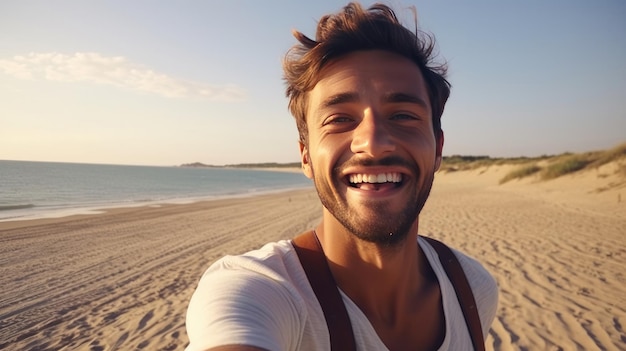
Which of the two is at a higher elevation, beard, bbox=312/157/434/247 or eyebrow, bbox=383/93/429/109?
eyebrow, bbox=383/93/429/109

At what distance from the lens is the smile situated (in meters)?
1.50

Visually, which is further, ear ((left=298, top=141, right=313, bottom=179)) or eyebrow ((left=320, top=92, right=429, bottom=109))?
ear ((left=298, top=141, right=313, bottom=179))

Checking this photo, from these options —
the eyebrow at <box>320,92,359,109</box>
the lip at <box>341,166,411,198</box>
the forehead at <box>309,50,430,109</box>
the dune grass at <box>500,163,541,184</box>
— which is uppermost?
the forehead at <box>309,50,430,109</box>

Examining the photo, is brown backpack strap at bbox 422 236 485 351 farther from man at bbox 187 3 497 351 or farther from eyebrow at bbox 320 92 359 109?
eyebrow at bbox 320 92 359 109

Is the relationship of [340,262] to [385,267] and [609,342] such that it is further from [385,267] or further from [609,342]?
[609,342]

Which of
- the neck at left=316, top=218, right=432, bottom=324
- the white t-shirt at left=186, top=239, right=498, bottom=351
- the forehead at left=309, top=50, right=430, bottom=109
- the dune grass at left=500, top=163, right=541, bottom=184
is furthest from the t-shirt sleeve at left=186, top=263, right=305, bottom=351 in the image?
the dune grass at left=500, top=163, right=541, bottom=184

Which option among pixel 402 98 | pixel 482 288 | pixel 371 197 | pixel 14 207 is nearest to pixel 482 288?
pixel 482 288

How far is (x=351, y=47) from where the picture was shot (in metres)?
1.71

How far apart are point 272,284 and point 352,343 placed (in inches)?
12.7

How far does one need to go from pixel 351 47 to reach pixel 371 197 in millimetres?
708

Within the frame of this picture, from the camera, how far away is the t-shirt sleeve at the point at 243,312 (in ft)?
3.34

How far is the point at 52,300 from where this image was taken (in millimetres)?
6238

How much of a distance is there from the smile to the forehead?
0.33 m

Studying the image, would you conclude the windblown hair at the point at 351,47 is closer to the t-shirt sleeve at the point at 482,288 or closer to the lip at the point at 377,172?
the lip at the point at 377,172
